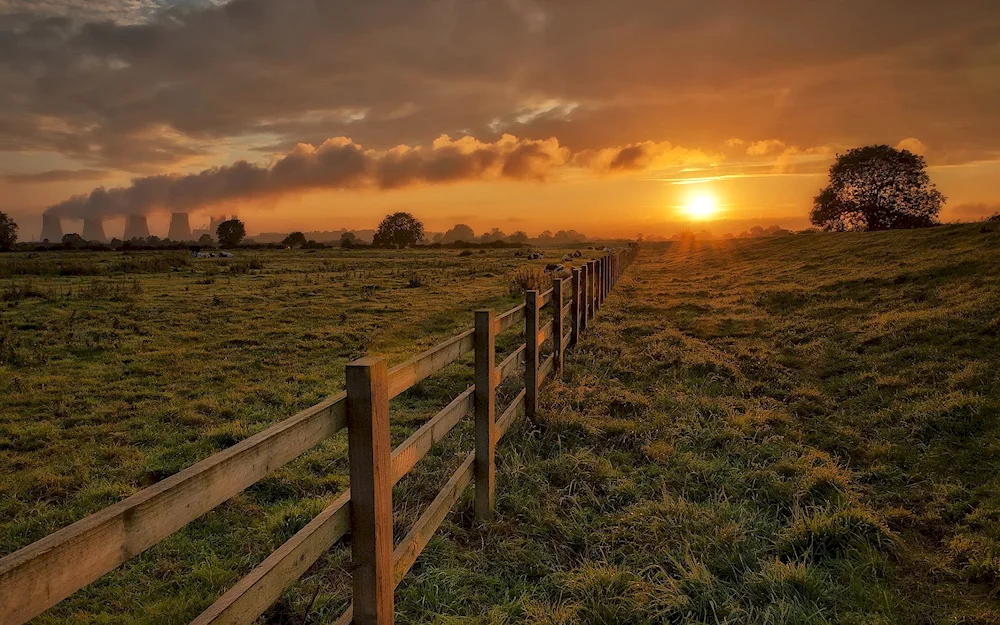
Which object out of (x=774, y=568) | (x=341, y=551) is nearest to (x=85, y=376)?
(x=341, y=551)

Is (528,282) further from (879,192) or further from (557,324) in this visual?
(879,192)

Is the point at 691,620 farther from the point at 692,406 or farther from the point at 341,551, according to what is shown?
the point at 692,406

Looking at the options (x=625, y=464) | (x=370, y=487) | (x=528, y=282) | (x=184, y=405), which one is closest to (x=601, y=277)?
(x=528, y=282)

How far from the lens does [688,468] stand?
5.82 m

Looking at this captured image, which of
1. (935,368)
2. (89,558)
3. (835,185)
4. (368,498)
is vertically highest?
(835,185)

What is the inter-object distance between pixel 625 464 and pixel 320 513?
145 inches

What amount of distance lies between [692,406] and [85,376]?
10.8 metres

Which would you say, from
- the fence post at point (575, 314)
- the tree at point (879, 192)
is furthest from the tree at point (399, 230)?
the fence post at point (575, 314)

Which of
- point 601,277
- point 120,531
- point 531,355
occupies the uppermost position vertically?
point 601,277

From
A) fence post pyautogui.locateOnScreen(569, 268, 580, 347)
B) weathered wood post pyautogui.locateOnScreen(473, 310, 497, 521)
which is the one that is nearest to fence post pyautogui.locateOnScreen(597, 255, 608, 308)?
fence post pyautogui.locateOnScreen(569, 268, 580, 347)

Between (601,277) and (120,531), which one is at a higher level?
(601,277)

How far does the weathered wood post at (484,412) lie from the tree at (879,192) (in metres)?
57.9

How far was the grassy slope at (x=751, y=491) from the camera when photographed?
12.6 ft

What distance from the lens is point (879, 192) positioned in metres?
51.5
